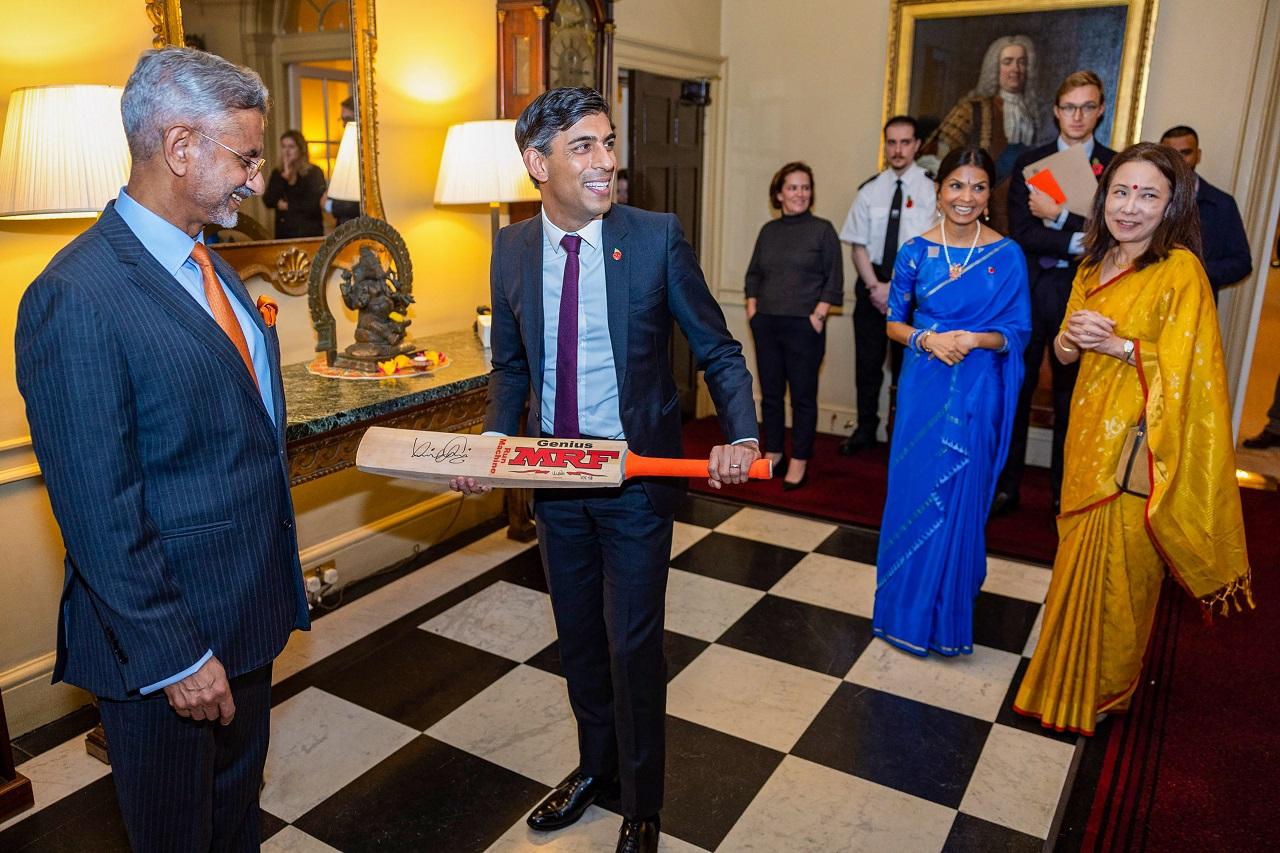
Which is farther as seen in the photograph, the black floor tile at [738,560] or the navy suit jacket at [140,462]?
the black floor tile at [738,560]

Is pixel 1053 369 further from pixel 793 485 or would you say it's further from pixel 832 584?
pixel 832 584

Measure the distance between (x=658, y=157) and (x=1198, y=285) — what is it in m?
3.44

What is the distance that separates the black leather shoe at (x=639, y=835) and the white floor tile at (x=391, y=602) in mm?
1355

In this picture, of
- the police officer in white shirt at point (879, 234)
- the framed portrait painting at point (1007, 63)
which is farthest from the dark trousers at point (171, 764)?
the framed portrait painting at point (1007, 63)

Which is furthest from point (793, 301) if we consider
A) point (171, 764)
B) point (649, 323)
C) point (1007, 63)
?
point (171, 764)

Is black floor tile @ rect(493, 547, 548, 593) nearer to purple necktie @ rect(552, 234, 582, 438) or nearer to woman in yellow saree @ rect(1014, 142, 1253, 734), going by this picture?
purple necktie @ rect(552, 234, 582, 438)

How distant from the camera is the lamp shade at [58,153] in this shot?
212cm

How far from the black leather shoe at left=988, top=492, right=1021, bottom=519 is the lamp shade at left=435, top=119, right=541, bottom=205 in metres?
2.59

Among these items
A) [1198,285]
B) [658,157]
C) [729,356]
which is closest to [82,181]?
[729,356]

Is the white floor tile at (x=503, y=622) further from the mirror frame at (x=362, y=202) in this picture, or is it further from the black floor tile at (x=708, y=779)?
the mirror frame at (x=362, y=202)

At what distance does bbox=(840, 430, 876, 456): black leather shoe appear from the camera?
534 centimetres

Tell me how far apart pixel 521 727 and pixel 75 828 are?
110 cm

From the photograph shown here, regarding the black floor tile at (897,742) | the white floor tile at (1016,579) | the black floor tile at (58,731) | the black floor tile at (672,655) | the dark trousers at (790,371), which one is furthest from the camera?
the dark trousers at (790,371)

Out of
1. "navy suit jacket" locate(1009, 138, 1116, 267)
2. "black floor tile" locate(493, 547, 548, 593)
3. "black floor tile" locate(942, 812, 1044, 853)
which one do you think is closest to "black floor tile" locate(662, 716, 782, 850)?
"black floor tile" locate(942, 812, 1044, 853)
